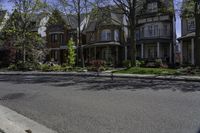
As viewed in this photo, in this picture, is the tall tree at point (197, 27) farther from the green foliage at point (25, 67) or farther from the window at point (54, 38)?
the window at point (54, 38)

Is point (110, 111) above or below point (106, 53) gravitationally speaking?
below

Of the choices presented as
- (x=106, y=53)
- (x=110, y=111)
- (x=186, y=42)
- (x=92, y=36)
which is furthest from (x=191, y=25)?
(x=110, y=111)

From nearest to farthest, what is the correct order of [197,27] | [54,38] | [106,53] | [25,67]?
[197,27] → [25,67] → [106,53] → [54,38]

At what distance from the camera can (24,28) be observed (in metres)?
45.2

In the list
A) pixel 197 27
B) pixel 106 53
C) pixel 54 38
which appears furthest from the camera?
pixel 54 38

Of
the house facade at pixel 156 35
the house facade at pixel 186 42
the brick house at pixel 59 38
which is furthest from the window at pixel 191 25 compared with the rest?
the brick house at pixel 59 38

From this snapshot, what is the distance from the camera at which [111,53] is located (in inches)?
2152

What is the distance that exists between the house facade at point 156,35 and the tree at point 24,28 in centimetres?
1413

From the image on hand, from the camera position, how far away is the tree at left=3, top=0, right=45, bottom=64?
4400 centimetres

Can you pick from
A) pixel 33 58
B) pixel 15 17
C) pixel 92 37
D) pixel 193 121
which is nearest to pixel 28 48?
pixel 33 58

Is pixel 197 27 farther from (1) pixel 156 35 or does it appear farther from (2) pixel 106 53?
(2) pixel 106 53

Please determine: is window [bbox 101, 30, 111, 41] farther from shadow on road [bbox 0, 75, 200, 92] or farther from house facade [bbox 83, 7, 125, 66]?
shadow on road [bbox 0, 75, 200, 92]

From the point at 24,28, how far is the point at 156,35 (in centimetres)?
1760

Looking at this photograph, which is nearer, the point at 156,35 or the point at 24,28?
the point at 24,28
